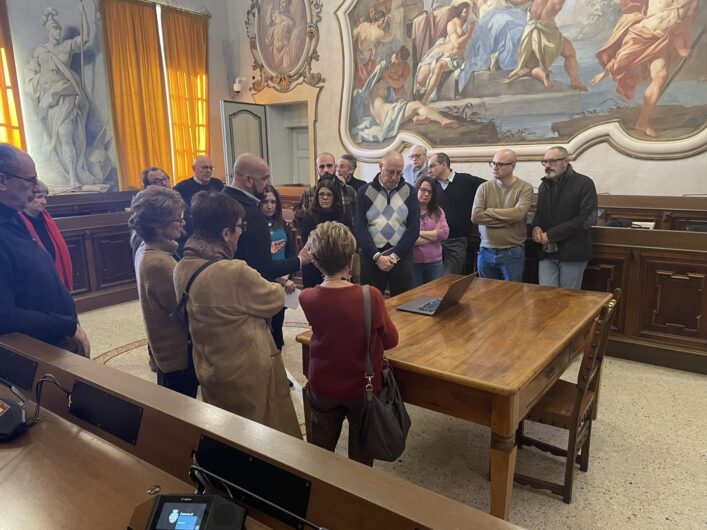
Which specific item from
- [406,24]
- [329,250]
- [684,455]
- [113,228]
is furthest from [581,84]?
[113,228]

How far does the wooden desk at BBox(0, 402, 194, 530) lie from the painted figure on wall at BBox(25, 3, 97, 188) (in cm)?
665

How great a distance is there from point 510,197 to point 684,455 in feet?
6.36

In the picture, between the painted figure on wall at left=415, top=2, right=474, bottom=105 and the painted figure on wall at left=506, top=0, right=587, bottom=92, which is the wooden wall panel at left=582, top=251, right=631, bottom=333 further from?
the painted figure on wall at left=415, top=2, right=474, bottom=105

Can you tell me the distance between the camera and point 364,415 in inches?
67.6

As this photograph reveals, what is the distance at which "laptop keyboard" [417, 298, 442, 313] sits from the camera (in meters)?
2.34

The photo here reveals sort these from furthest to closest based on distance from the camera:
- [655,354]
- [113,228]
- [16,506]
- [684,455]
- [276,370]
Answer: [113,228], [655,354], [684,455], [276,370], [16,506]

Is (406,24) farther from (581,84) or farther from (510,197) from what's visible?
(510,197)

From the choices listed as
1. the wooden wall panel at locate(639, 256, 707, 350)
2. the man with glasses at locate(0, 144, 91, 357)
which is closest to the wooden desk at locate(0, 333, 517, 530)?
the man with glasses at locate(0, 144, 91, 357)

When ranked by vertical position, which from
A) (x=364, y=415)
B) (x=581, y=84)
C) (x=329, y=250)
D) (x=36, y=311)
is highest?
(x=581, y=84)

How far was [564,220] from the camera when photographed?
361cm

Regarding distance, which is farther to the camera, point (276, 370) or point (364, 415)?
point (276, 370)

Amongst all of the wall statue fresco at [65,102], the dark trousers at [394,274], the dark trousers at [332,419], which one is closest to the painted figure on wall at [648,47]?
the dark trousers at [394,274]

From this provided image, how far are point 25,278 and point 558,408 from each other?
6.94ft

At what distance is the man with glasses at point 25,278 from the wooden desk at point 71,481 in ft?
2.01
